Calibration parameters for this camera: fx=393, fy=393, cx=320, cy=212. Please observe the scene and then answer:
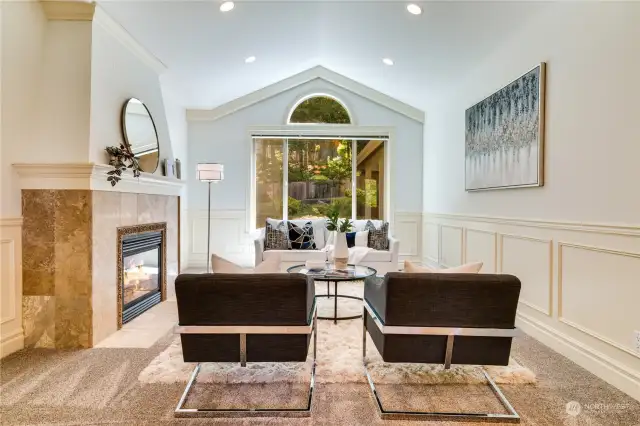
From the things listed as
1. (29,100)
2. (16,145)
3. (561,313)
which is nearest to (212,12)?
(29,100)

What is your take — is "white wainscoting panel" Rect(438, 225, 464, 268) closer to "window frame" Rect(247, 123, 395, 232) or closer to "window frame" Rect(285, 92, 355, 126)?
"window frame" Rect(247, 123, 395, 232)

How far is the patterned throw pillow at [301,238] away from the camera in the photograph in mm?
5586

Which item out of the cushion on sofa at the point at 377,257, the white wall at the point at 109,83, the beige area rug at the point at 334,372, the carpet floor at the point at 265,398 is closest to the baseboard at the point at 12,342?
the carpet floor at the point at 265,398

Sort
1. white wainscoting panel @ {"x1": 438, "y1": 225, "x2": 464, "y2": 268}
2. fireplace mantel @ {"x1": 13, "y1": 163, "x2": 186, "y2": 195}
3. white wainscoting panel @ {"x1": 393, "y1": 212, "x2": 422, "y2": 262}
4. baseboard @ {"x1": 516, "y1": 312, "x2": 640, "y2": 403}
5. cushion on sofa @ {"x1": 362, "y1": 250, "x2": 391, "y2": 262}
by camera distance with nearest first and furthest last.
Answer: baseboard @ {"x1": 516, "y1": 312, "x2": 640, "y2": 403}
fireplace mantel @ {"x1": 13, "y1": 163, "x2": 186, "y2": 195}
white wainscoting panel @ {"x1": 438, "y1": 225, "x2": 464, "y2": 268}
cushion on sofa @ {"x1": 362, "y1": 250, "x2": 391, "y2": 262}
white wainscoting panel @ {"x1": 393, "y1": 212, "x2": 422, "y2": 262}

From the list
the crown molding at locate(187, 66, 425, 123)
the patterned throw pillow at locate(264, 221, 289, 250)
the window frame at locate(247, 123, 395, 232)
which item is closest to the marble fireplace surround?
the patterned throw pillow at locate(264, 221, 289, 250)

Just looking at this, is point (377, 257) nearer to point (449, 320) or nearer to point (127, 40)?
point (449, 320)

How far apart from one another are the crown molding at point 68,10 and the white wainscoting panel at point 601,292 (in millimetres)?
4096

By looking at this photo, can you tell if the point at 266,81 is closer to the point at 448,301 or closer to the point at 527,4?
the point at 527,4

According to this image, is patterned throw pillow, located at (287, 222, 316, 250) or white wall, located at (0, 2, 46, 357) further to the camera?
patterned throw pillow, located at (287, 222, 316, 250)

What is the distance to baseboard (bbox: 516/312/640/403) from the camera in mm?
2342

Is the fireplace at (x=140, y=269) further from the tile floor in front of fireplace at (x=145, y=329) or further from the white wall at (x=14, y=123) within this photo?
the white wall at (x=14, y=123)

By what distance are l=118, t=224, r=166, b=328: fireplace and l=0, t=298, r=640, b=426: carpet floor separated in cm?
102

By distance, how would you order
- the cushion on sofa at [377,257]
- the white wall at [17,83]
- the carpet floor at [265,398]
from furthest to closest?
the cushion on sofa at [377,257] → the white wall at [17,83] → the carpet floor at [265,398]

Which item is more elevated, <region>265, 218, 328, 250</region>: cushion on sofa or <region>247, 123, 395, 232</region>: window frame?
<region>247, 123, 395, 232</region>: window frame
